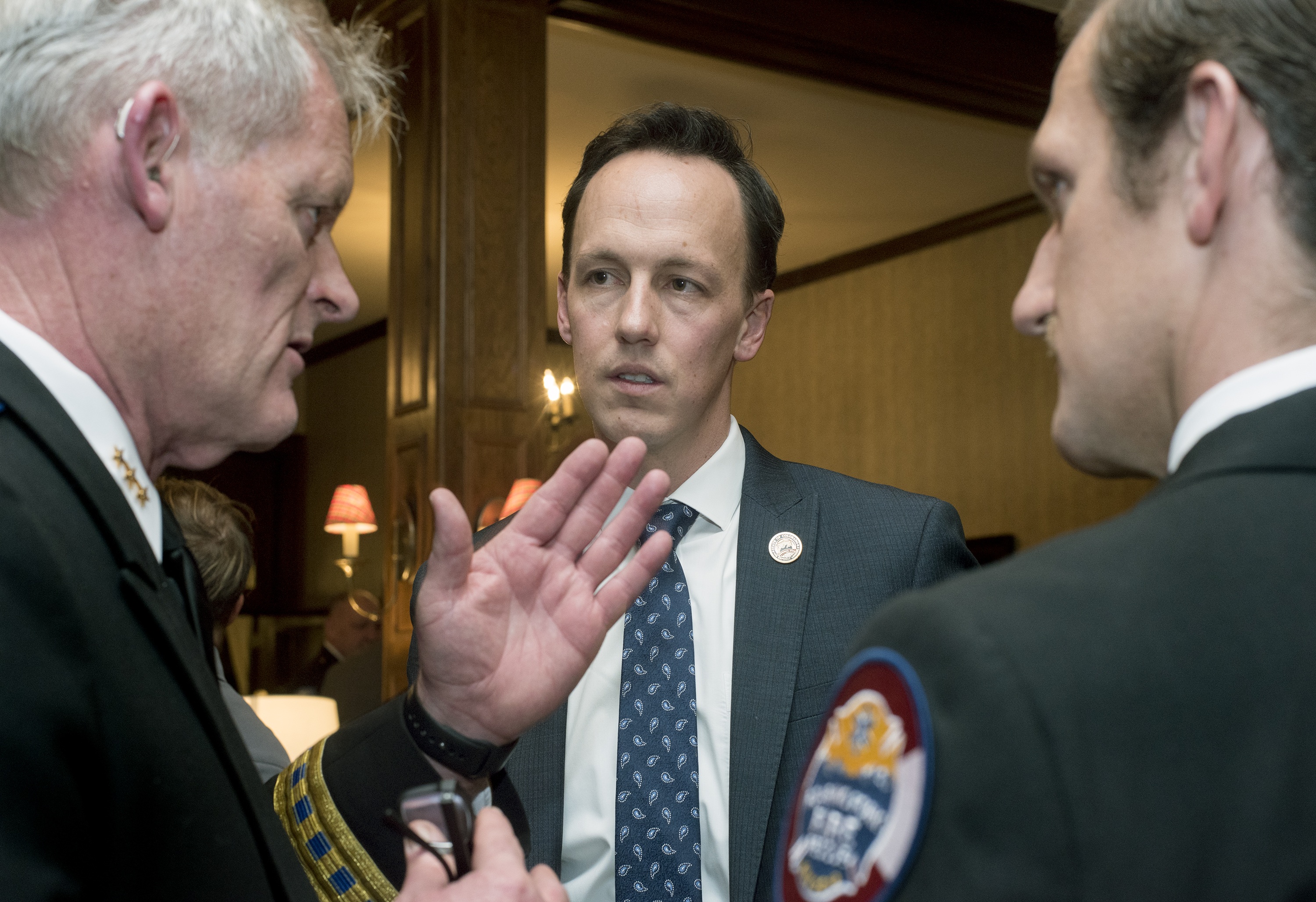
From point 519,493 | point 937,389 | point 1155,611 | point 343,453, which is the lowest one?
point 1155,611

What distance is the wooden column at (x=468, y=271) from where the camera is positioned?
4.93 metres

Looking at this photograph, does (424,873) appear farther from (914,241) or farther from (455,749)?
(914,241)

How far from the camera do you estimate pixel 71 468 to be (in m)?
0.93

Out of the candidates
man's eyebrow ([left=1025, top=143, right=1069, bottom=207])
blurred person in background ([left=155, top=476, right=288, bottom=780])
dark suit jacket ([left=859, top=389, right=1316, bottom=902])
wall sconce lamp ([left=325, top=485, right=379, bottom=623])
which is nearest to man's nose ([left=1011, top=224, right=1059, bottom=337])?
man's eyebrow ([left=1025, top=143, right=1069, bottom=207])

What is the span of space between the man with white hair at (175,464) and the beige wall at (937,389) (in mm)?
Result: 6812

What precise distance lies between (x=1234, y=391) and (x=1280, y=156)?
0.16 m

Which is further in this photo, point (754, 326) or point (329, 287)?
point (754, 326)

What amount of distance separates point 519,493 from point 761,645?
3.20m

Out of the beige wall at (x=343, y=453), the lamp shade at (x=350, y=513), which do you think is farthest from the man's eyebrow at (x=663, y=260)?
the beige wall at (x=343, y=453)

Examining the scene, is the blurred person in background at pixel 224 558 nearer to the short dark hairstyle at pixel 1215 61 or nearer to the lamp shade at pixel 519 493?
the short dark hairstyle at pixel 1215 61

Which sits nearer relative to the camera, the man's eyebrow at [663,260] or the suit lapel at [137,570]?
the suit lapel at [137,570]

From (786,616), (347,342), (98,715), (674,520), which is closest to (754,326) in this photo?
(674,520)

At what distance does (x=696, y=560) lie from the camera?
74.0 inches

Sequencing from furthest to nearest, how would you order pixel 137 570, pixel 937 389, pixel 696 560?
1. pixel 937 389
2. pixel 696 560
3. pixel 137 570
